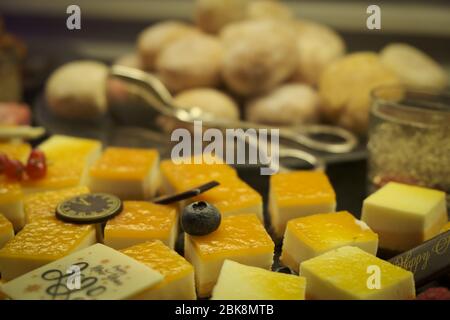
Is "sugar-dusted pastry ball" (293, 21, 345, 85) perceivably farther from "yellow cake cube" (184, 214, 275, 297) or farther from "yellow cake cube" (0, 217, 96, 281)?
"yellow cake cube" (0, 217, 96, 281)

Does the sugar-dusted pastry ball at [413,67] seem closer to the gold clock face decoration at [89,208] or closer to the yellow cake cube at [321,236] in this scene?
the yellow cake cube at [321,236]

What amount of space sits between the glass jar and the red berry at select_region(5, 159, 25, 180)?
879 mm

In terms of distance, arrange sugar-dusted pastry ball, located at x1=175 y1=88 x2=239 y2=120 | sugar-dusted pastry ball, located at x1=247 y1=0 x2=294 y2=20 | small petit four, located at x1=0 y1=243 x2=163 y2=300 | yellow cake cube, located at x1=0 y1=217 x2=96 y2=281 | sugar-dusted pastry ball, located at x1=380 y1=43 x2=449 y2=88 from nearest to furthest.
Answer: small petit four, located at x1=0 y1=243 x2=163 y2=300
yellow cake cube, located at x1=0 y1=217 x2=96 y2=281
sugar-dusted pastry ball, located at x1=175 y1=88 x2=239 y2=120
sugar-dusted pastry ball, located at x1=380 y1=43 x2=449 y2=88
sugar-dusted pastry ball, located at x1=247 y1=0 x2=294 y2=20

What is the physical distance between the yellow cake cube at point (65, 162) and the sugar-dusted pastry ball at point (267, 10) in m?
0.89

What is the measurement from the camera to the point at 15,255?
0.97 metres

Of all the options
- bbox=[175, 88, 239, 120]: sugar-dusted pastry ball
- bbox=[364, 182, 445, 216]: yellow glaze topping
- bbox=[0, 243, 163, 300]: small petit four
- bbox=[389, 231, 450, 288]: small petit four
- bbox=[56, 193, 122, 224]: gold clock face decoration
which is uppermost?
bbox=[175, 88, 239, 120]: sugar-dusted pastry ball

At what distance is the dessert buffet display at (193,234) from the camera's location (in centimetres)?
90

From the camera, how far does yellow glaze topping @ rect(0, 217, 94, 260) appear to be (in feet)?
3.21

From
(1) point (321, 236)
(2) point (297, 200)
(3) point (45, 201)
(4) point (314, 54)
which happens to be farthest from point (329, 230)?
(4) point (314, 54)

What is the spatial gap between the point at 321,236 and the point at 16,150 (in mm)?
837

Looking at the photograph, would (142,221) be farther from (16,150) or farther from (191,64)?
(191,64)

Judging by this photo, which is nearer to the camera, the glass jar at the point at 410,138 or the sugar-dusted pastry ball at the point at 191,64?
the glass jar at the point at 410,138

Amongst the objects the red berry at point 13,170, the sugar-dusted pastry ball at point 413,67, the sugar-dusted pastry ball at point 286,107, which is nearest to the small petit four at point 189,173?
the red berry at point 13,170

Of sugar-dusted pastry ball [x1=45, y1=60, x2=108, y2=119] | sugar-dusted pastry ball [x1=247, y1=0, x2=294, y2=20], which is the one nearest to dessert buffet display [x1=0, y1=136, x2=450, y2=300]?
sugar-dusted pastry ball [x1=45, y1=60, x2=108, y2=119]
